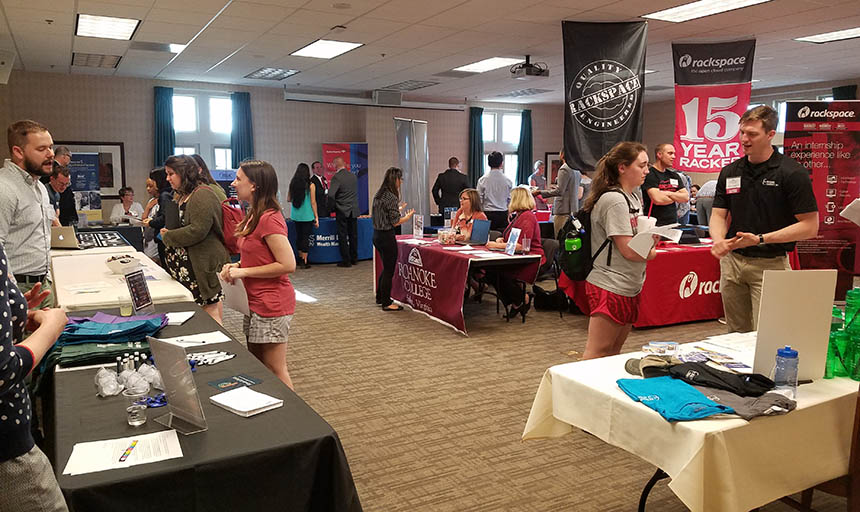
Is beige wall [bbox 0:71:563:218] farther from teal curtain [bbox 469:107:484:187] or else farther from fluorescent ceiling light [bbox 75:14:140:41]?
fluorescent ceiling light [bbox 75:14:140:41]

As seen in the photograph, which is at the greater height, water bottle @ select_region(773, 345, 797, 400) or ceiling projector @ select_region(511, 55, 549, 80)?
ceiling projector @ select_region(511, 55, 549, 80)

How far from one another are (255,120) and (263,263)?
9410mm

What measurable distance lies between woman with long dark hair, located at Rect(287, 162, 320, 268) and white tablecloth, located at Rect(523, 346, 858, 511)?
7.75m

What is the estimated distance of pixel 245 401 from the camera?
6.00 feet

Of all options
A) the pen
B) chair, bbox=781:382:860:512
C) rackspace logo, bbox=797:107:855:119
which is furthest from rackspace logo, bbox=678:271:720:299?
the pen

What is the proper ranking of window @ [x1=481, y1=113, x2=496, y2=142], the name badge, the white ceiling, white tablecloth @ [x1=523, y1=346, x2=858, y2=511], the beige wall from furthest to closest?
window @ [x1=481, y1=113, x2=496, y2=142]
the beige wall
the white ceiling
the name badge
white tablecloth @ [x1=523, y1=346, x2=858, y2=511]

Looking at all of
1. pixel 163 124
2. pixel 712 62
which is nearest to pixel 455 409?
pixel 712 62

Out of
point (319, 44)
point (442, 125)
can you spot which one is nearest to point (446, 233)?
point (319, 44)

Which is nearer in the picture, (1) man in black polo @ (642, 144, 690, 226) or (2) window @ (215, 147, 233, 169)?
(1) man in black polo @ (642, 144, 690, 226)

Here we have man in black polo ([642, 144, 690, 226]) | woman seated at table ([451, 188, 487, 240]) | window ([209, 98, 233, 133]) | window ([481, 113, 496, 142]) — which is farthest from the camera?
window ([481, 113, 496, 142])

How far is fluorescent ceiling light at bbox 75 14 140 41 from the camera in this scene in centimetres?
642

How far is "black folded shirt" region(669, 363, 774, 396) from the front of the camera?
6.07 ft

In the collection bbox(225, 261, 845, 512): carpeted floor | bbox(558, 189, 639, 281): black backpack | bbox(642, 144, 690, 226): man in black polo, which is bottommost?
bbox(225, 261, 845, 512): carpeted floor

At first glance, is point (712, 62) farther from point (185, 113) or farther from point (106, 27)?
point (185, 113)
